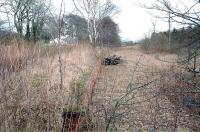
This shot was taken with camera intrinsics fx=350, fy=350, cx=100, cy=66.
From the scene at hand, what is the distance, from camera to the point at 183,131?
21.1 feet

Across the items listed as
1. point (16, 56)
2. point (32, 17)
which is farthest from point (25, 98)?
point (32, 17)

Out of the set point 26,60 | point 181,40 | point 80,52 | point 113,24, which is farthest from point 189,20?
point 113,24

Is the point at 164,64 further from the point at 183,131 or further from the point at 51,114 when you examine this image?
the point at 51,114

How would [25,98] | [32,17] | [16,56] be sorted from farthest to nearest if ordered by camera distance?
[32,17] < [16,56] < [25,98]

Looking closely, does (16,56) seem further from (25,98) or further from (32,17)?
(32,17)

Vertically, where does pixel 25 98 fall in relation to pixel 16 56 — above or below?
below

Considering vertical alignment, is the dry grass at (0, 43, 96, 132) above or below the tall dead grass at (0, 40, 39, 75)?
below

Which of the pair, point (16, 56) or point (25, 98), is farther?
point (16, 56)

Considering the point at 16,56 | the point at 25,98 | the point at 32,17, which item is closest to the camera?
the point at 25,98

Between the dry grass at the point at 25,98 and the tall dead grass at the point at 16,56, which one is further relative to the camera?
the tall dead grass at the point at 16,56

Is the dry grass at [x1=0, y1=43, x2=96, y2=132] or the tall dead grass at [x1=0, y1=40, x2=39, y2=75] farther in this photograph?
the tall dead grass at [x1=0, y1=40, x2=39, y2=75]

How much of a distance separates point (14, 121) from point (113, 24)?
195ft

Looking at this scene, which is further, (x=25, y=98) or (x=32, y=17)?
(x=32, y=17)

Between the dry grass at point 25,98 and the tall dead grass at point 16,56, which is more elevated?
the tall dead grass at point 16,56
